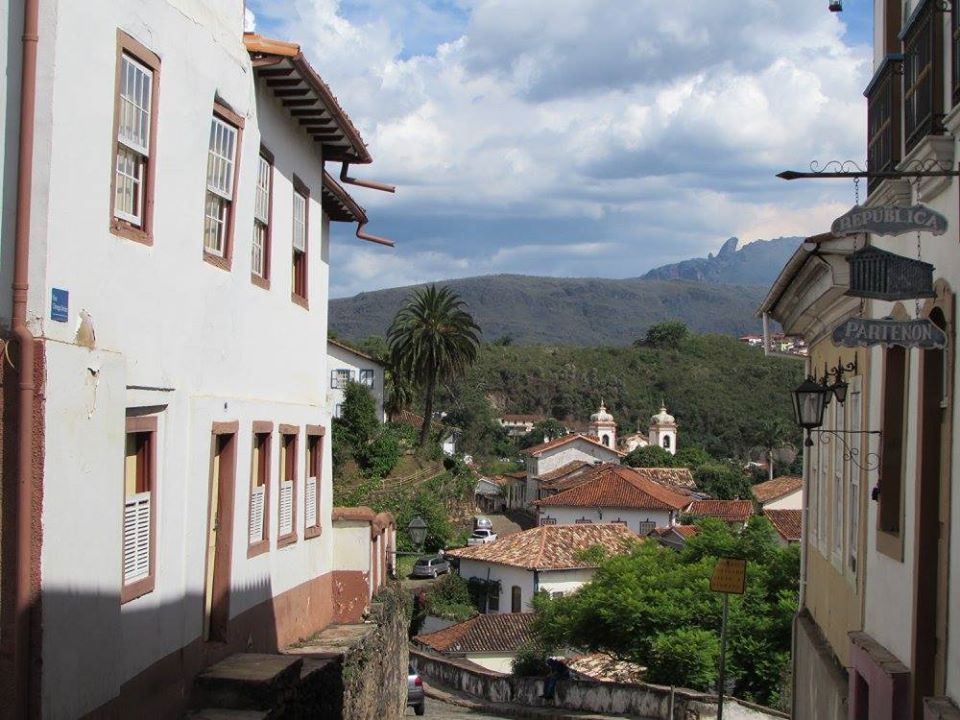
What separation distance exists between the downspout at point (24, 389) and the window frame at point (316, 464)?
7.94m

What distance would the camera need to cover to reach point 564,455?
99438 millimetres

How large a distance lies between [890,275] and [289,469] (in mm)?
8099

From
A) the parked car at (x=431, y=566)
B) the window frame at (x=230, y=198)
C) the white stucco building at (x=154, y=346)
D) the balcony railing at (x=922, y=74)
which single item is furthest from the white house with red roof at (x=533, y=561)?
the balcony railing at (x=922, y=74)

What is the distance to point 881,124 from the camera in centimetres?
995

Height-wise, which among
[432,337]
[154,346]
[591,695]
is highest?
[432,337]

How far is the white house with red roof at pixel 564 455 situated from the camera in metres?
97.6

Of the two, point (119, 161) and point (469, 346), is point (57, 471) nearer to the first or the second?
point (119, 161)

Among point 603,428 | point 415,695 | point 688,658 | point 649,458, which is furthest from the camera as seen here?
point 603,428

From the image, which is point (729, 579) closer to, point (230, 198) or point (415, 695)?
point (230, 198)

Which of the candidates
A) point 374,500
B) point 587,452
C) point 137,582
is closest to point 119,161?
point 137,582

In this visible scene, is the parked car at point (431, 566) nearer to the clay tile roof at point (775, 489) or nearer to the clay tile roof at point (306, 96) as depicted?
the clay tile roof at point (775, 489)

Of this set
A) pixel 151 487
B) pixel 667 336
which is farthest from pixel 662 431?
pixel 151 487

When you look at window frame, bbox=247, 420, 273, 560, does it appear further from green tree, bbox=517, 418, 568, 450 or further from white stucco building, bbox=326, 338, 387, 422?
green tree, bbox=517, 418, 568, 450

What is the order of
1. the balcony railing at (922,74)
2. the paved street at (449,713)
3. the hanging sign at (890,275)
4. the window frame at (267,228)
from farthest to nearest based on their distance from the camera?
the paved street at (449,713)
the window frame at (267,228)
the balcony railing at (922,74)
the hanging sign at (890,275)
